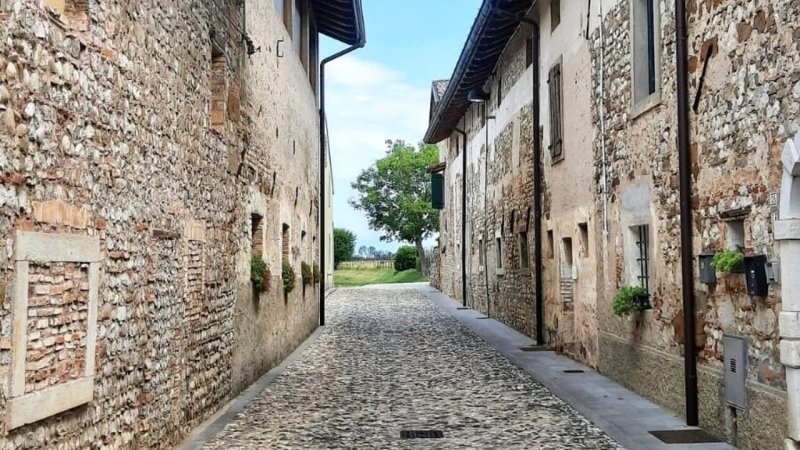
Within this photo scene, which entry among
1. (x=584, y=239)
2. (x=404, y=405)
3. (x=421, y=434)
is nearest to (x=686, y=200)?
(x=421, y=434)

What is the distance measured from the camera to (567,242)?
11969 millimetres

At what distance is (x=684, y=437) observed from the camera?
646cm

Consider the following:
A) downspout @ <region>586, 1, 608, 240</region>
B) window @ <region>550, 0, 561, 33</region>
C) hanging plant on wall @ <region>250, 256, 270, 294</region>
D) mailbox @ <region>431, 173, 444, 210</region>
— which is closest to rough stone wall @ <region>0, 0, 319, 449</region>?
hanging plant on wall @ <region>250, 256, 270, 294</region>

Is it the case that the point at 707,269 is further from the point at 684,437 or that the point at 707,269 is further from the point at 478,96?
the point at 478,96

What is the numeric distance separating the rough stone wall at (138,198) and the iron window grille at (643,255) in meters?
4.49

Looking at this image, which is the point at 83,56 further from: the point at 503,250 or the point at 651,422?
the point at 503,250

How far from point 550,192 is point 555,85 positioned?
5.81 feet

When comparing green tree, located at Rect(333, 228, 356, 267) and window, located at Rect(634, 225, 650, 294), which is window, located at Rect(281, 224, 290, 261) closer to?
window, located at Rect(634, 225, 650, 294)

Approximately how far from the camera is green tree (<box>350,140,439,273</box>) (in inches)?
2106

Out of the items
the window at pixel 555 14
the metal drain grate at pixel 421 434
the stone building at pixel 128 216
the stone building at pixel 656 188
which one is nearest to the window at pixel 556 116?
the stone building at pixel 656 188

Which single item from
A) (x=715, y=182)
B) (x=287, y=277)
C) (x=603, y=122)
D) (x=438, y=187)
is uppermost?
(x=438, y=187)

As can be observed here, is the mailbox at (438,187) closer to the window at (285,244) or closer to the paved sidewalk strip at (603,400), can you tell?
the paved sidewalk strip at (603,400)

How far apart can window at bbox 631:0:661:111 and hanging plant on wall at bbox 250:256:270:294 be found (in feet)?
15.6

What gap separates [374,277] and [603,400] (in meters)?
44.6
